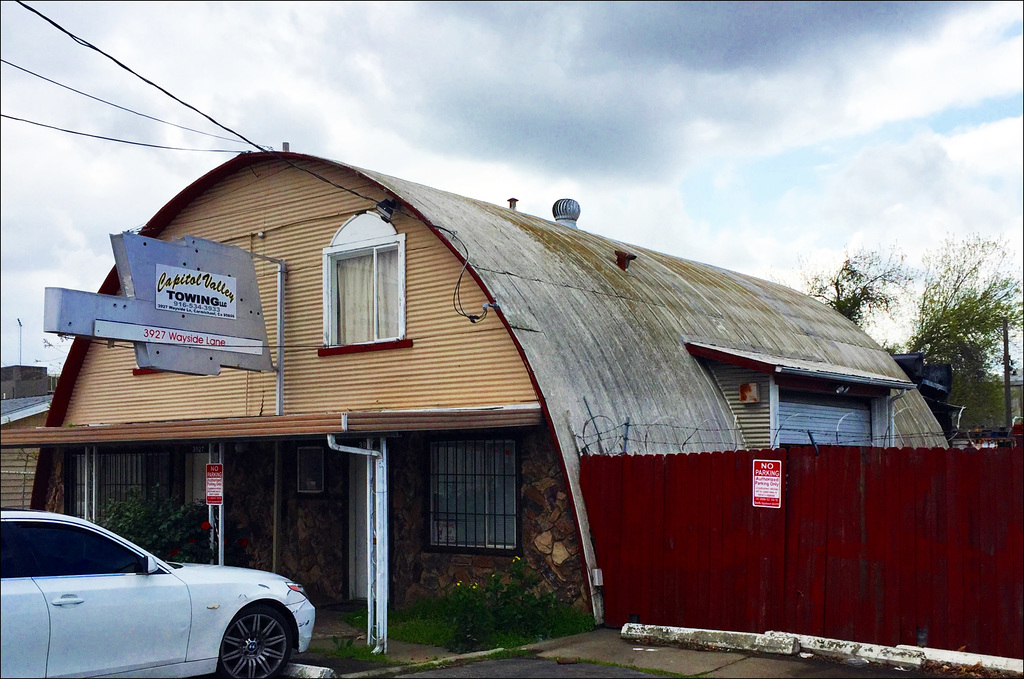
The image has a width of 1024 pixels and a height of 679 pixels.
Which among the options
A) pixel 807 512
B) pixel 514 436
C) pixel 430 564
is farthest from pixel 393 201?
pixel 807 512

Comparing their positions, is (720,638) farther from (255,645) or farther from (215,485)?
(215,485)

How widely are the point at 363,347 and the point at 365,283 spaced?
0.99 m

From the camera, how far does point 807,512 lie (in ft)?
35.8

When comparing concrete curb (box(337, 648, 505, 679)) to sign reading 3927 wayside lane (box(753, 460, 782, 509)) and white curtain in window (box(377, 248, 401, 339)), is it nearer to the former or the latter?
sign reading 3927 wayside lane (box(753, 460, 782, 509))

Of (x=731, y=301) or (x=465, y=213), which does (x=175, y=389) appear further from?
(x=731, y=301)

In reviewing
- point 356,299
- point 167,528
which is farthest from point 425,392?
point 167,528

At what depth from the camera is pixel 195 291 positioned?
14.3 m

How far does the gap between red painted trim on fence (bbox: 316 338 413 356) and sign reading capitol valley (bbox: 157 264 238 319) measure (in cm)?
147

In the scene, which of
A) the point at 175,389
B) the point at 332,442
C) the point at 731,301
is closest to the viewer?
the point at 332,442

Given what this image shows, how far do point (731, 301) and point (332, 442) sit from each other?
37.8ft

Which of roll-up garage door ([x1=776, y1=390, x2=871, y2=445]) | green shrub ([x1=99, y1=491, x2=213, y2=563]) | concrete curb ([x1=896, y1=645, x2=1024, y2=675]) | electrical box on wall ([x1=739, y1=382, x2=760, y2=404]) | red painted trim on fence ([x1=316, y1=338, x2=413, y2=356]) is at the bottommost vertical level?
concrete curb ([x1=896, y1=645, x2=1024, y2=675])

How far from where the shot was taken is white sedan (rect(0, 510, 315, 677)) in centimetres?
823

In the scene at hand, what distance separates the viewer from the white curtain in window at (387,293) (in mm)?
15109

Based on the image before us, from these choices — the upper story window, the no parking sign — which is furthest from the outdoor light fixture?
the no parking sign
